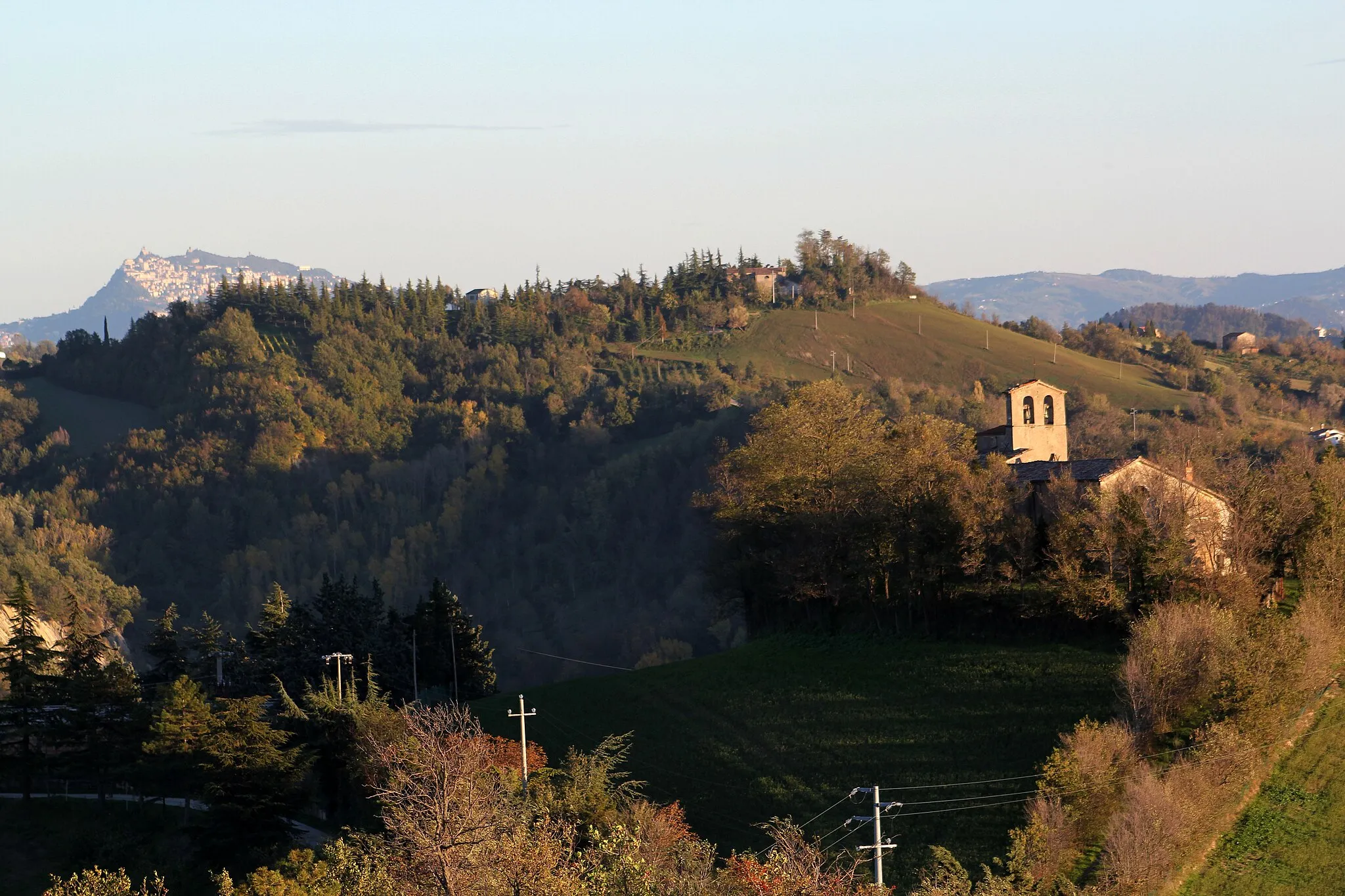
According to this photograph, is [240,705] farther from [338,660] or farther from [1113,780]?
[1113,780]

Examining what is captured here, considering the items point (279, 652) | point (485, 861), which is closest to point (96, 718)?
point (279, 652)

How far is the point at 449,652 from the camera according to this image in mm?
68000

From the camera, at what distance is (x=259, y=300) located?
196500 mm

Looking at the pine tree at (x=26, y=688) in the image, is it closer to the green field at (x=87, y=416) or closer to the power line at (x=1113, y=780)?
the power line at (x=1113, y=780)

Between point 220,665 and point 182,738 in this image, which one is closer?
point 182,738

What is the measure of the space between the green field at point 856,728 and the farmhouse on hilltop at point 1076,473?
476 centimetres

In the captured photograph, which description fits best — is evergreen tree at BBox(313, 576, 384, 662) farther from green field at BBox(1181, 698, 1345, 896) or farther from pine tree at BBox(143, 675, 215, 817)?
green field at BBox(1181, 698, 1345, 896)

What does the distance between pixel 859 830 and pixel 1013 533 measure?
12598 mm

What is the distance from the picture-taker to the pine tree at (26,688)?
5575cm

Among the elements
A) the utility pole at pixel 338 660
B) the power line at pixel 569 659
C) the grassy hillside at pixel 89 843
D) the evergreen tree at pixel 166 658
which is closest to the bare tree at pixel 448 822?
the grassy hillside at pixel 89 843

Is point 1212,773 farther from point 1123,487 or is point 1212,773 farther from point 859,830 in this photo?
point 1123,487

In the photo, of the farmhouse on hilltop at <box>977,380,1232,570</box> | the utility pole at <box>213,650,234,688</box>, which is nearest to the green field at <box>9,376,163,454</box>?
the utility pole at <box>213,650,234,688</box>

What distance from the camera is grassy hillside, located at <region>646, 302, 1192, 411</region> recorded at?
133750 millimetres

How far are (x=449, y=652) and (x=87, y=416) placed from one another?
448 ft
